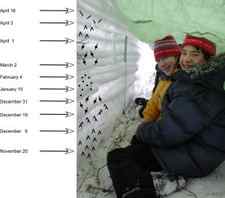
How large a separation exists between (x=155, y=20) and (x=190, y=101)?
293 mm

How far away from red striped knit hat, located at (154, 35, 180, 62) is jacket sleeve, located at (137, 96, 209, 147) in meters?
0.27

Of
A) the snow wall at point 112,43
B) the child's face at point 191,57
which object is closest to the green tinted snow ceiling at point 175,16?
the snow wall at point 112,43

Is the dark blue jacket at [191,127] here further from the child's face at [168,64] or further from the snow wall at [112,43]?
the child's face at [168,64]

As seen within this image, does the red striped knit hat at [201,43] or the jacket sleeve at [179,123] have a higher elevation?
the red striped knit hat at [201,43]

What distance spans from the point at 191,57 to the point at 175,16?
292 mm

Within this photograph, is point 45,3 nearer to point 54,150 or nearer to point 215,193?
point 54,150

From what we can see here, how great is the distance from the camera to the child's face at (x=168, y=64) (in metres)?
1.64

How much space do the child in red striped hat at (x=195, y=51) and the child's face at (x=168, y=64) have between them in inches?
8.1

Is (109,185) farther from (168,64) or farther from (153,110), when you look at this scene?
(168,64)

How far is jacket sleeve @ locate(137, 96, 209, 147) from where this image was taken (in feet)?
4.30

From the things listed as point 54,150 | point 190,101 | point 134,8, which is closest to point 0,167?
point 54,150

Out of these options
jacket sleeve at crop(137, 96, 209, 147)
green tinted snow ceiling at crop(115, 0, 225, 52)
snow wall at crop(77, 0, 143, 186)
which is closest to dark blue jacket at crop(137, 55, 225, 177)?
jacket sleeve at crop(137, 96, 209, 147)

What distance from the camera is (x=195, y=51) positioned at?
1.40 m

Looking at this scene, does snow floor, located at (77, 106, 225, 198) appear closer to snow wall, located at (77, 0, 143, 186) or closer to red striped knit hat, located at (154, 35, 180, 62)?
snow wall, located at (77, 0, 143, 186)
